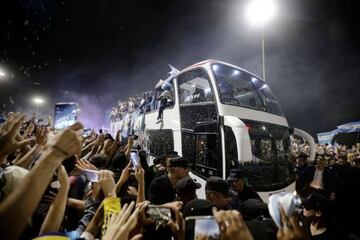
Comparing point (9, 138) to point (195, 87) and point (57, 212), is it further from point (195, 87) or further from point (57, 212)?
point (195, 87)

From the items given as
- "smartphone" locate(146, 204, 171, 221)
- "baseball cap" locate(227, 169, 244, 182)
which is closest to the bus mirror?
"baseball cap" locate(227, 169, 244, 182)

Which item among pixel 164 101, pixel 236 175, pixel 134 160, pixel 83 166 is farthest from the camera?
pixel 164 101

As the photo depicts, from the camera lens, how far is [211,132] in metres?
6.48

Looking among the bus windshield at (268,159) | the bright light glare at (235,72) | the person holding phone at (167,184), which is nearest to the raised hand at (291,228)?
the person holding phone at (167,184)

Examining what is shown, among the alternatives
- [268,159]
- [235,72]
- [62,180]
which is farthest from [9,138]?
[235,72]

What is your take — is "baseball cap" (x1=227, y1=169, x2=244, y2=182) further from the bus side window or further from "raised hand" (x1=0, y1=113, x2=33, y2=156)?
"raised hand" (x1=0, y1=113, x2=33, y2=156)

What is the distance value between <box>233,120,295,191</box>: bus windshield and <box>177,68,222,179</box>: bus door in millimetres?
841

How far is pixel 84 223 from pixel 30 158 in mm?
820

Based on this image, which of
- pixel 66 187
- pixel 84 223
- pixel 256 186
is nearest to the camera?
pixel 66 187

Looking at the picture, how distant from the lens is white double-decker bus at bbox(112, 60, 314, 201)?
19.9ft

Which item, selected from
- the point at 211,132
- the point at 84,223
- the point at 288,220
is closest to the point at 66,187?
the point at 84,223

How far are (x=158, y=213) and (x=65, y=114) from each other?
668 cm

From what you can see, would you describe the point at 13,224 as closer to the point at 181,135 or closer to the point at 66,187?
the point at 66,187

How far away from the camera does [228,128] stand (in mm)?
6125
